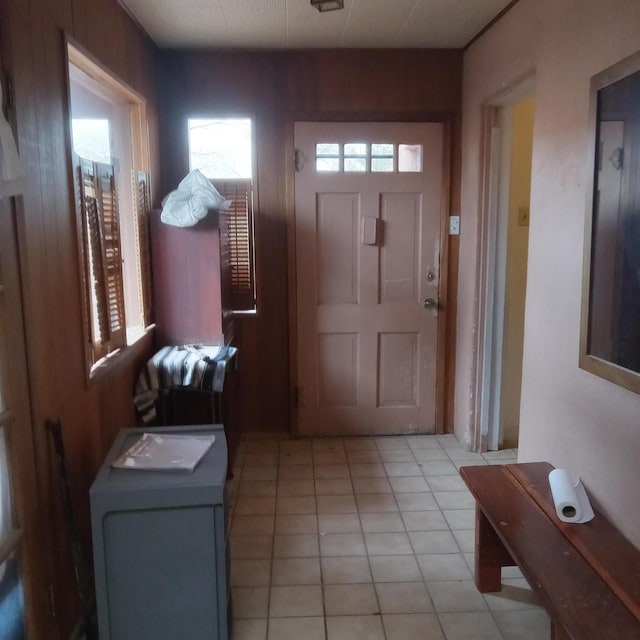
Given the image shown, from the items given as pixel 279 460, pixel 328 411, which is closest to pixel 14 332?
pixel 279 460

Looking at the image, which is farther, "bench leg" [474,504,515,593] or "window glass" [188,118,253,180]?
"window glass" [188,118,253,180]

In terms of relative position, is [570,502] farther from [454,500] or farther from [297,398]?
[297,398]

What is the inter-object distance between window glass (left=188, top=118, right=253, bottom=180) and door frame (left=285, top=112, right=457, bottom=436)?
→ 0.84 ft

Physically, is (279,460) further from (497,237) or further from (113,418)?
(497,237)

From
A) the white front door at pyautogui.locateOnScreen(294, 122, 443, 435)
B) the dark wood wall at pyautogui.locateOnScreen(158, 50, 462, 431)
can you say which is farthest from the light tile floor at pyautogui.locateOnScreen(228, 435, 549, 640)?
the dark wood wall at pyautogui.locateOnScreen(158, 50, 462, 431)

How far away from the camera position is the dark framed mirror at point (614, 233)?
168 cm

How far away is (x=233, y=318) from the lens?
3.47 m

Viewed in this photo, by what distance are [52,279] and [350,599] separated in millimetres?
1533

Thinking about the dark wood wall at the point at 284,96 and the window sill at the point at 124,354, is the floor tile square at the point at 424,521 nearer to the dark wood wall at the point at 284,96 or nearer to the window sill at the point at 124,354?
the window sill at the point at 124,354

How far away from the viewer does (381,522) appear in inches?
105

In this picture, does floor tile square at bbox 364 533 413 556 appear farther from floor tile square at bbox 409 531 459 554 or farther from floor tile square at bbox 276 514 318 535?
floor tile square at bbox 276 514 318 535

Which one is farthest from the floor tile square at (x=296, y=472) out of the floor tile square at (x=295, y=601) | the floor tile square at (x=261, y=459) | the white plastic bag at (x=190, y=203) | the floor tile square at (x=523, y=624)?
the white plastic bag at (x=190, y=203)

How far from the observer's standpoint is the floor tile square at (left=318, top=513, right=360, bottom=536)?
260 cm

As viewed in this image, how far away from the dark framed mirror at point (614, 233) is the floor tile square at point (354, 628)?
1144 millimetres
